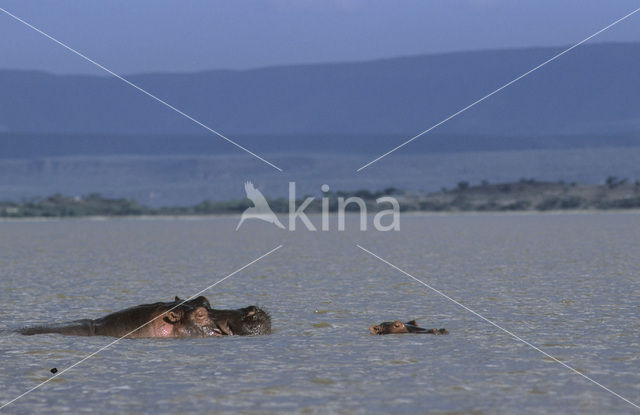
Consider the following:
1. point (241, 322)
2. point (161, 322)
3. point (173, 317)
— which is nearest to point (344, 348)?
point (241, 322)

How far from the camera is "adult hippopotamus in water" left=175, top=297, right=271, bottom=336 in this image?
23.4 meters

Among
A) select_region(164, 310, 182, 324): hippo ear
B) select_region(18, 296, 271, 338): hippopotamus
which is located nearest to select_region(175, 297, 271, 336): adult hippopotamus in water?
select_region(18, 296, 271, 338): hippopotamus

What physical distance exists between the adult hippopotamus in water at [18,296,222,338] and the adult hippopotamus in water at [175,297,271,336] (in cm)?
8

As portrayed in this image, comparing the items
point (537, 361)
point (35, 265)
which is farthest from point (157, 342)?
point (35, 265)

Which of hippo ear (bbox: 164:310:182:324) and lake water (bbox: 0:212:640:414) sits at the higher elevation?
hippo ear (bbox: 164:310:182:324)

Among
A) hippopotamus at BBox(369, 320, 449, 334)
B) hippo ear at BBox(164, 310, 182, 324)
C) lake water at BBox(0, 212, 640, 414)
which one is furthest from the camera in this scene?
hippopotamus at BBox(369, 320, 449, 334)

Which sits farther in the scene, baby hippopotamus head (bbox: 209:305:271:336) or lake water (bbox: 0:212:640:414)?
baby hippopotamus head (bbox: 209:305:271:336)

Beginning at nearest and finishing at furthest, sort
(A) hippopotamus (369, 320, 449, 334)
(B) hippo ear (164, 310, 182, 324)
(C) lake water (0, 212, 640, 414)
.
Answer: (C) lake water (0, 212, 640, 414) < (B) hippo ear (164, 310, 182, 324) < (A) hippopotamus (369, 320, 449, 334)

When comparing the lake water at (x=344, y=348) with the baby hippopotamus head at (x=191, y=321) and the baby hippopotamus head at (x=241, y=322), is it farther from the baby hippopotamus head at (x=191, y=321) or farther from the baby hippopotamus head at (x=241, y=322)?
the baby hippopotamus head at (x=191, y=321)

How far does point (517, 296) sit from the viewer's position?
106 feet

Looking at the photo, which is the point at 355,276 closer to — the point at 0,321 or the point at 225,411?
the point at 0,321

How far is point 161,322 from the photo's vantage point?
23.4m

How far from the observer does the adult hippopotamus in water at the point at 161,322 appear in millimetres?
23297

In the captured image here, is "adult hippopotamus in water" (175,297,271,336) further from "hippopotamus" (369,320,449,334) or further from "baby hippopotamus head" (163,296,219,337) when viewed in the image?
"hippopotamus" (369,320,449,334)
